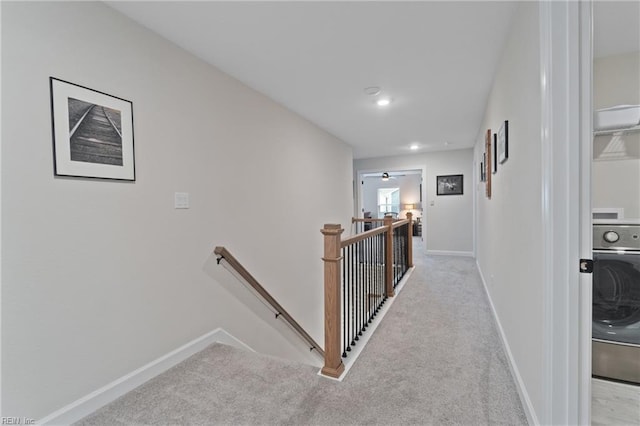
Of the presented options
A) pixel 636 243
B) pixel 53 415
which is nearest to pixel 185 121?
pixel 53 415

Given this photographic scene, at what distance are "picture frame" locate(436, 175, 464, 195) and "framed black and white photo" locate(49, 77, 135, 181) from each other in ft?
19.9

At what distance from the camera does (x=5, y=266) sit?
1290 millimetres

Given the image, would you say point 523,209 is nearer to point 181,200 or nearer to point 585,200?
point 585,200

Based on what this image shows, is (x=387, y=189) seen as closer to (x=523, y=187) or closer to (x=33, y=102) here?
(x=523, y=187)

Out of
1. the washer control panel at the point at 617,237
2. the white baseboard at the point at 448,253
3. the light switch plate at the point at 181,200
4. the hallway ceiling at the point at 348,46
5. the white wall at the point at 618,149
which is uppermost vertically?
the hallway ceiling at the point at 348,46

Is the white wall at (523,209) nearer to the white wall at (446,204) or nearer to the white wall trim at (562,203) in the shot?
the white wall trim at (562,203)

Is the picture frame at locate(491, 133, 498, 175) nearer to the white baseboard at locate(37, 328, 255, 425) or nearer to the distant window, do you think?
the white baseboard at locate(37, 328, 255, 425)

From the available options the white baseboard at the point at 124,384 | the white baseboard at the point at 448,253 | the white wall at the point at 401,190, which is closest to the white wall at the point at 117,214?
the white baseboard at the point at 124,384

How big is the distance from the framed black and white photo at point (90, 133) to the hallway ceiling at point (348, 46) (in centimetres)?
61

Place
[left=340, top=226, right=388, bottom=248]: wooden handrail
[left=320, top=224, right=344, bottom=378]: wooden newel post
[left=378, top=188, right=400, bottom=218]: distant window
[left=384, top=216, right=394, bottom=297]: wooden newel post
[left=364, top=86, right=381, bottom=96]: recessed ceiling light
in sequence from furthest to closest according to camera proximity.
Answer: [left=378, top=188, right=400, bottom=218]: distant window < [left=384, top=216, right=394, bottom=297]: wooden newel post < [left=364, top=86, right=381, bottom=96]: recessed ceiling light < [left=340, top=226, right=388, bottom=248]: wooden handrail < [left=320, top=224, right=344, bottom=378]: wooden newel post

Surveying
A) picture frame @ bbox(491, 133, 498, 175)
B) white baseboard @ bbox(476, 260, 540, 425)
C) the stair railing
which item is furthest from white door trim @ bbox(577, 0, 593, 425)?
picture frame @ bbox(491, 133, 498, 175)

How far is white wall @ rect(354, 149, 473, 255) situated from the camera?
20.2 ft

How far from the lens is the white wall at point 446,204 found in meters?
6.15

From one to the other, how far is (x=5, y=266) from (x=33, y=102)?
0.79 m
